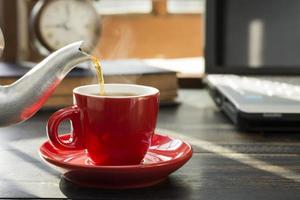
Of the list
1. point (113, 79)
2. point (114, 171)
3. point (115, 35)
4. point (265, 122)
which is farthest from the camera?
point (115, 35)

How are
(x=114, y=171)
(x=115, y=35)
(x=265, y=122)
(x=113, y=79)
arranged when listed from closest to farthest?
(x=114, y=171) → (x=265, y=122) → (x=113, y=79) → (x=115, y=35)

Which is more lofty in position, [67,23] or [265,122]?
[67,23]

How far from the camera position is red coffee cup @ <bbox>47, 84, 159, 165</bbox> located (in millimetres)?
497

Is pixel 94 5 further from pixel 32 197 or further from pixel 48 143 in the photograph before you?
pixel 32 197

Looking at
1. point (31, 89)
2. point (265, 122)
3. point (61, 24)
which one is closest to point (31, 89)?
point (31, 89)

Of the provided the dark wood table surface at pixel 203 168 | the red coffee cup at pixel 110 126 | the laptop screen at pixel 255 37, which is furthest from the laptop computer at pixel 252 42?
the red coffee cup at pixel 110 126

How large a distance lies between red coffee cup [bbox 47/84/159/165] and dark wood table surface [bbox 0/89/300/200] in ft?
0.13

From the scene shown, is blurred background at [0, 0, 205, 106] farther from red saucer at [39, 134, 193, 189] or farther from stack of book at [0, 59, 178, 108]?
red saucer at [39, 134, 193, 189]

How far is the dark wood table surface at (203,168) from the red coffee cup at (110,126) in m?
0.04

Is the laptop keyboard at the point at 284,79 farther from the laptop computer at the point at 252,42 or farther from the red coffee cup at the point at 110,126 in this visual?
the red coffee cup at the point at 110,126

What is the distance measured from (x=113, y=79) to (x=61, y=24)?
0.16 metres

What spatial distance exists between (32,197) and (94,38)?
547 millimetres

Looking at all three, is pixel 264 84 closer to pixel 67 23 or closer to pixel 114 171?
pixel 67 23

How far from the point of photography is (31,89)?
51 cm
